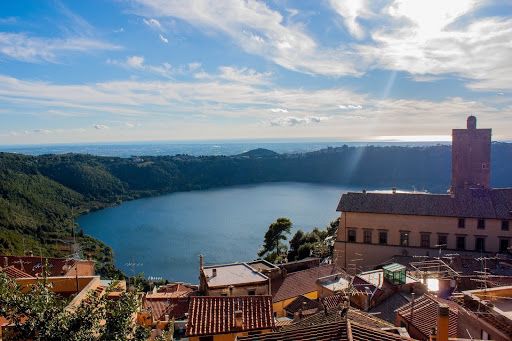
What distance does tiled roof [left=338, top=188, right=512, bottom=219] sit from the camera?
27.6 m

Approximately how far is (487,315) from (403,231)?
21.5 metres

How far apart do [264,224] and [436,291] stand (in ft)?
260

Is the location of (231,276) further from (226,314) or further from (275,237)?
(275,237)

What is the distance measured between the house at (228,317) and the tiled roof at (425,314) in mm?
4147

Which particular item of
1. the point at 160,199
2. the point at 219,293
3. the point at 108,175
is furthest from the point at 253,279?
the point at 108,175

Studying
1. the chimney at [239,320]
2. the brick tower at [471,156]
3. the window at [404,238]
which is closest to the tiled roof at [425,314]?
the chimney at [239,320]

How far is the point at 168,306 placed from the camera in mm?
20625

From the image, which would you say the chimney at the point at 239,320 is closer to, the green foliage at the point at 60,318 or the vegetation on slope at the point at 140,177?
the green foliage at the point at 60,318

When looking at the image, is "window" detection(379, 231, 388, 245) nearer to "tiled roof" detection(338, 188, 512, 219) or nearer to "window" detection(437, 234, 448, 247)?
"tiled roof" detection(338, 188, 512, 219)

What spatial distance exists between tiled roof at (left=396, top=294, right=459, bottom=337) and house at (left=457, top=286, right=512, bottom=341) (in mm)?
1523

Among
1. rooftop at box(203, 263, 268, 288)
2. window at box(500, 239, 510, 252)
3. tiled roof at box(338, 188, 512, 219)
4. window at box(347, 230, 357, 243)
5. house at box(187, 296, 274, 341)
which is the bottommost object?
window at box(347, 230, 357, 243)

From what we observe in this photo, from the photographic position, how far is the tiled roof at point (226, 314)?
1103cm

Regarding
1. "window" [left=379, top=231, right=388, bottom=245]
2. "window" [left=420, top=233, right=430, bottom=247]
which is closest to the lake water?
"window" [left=379, top=231, right=388, bottom=245]

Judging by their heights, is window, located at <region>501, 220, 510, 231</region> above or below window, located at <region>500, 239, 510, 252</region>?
above
